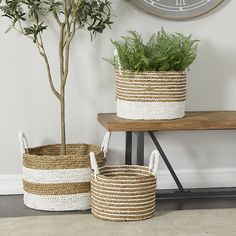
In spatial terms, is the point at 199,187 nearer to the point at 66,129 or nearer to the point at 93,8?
the point at 66,129

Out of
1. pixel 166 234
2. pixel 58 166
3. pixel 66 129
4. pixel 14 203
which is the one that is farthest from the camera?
pixel 66 129

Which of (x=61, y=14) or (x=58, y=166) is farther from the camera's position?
(x=61, y=14)

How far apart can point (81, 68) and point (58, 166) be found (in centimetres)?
63

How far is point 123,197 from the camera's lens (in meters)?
2.62

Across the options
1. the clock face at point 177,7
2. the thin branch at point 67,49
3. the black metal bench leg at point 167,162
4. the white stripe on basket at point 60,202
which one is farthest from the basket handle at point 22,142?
the clock face at point 177,7

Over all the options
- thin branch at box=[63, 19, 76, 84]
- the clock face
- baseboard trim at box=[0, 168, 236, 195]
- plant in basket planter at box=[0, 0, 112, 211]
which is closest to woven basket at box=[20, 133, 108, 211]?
plant in basket planter at box=[0, 0, 112, 211]

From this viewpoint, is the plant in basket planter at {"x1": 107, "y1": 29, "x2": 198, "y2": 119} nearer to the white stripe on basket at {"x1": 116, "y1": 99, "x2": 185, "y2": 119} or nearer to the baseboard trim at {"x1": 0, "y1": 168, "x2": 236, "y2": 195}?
the white stripe on basket at {"x1": 116, "y1": 99, "x2": 185, "y2": 119}

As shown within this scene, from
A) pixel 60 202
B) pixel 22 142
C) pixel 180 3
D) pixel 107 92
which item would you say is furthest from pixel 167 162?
pixel 180 3

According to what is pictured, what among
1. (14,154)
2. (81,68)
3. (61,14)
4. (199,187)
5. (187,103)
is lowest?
(199,187)

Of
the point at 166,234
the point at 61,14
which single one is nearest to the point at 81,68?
the point at 61,14

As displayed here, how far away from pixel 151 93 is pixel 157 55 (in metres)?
0.19

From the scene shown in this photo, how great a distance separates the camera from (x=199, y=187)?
10.8ft

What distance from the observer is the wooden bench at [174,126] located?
9.01ft

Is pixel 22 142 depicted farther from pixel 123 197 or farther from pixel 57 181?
pixel 123 197
